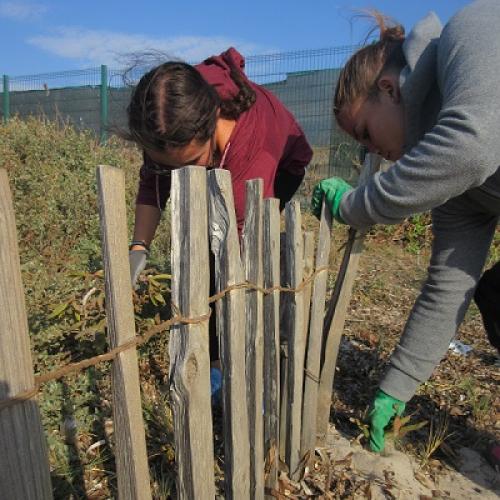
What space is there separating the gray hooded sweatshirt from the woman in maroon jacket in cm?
48

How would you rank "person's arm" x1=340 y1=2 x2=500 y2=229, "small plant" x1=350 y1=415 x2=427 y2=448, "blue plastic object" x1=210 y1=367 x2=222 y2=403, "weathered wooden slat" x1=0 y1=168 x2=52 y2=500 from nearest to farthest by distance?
"weathered wooden slat" x1=0 y1=168 x2=52 y2=500
"person's arm" x1=340 y1=2 x2=500 y2=229
"small plant" x1=350 y1=415 x2=427 y2=448
"blue plastic object" x1=210 y1=367 x2=222 y2=403

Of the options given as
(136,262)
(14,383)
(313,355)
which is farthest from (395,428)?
(14,383)

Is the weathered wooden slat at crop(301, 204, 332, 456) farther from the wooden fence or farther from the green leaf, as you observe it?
the green leaf

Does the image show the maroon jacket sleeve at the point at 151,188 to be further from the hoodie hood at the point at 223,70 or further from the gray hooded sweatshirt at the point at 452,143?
the gray hooded sweatshirt at the point at 452,143

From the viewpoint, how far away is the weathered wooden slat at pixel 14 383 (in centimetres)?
75

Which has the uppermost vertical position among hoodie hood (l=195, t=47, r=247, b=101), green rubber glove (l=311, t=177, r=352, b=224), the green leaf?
hoodie hood (l=195, t=47, r=247, b=101)

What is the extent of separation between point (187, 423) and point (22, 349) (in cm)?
54

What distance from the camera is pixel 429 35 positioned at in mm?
1510

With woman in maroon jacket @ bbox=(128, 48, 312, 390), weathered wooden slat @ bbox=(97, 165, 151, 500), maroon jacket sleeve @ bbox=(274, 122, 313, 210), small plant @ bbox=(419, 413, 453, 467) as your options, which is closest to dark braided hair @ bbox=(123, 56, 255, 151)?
woman in maroon jacket @ bbox=(128, 48, 312, 390)

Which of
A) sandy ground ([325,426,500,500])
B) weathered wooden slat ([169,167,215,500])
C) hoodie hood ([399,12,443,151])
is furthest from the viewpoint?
sandy ground ([325,426,500,500])

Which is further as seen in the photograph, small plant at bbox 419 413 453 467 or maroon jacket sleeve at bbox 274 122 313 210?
maroon jacket sleeve at bbox 274 122 313 210

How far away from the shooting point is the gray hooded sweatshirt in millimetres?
1305

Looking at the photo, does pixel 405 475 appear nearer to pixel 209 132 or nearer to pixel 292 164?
pixel 292 164

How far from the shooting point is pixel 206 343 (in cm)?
123
